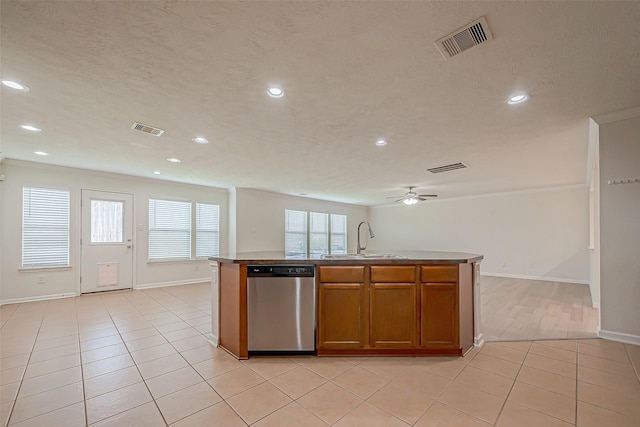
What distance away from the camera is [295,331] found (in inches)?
103

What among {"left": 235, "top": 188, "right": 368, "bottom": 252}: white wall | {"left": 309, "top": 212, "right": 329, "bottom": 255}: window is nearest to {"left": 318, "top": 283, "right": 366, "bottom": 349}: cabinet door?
{"left": 235, "top": 188, "right": 368, "bottom": 252}: white wall

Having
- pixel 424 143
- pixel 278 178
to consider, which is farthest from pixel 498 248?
pixel 278 178

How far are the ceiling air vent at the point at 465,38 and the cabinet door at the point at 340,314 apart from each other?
1.99 meters

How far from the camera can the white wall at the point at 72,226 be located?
4.62 meters

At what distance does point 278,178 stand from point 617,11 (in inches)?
201

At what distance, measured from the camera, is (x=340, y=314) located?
262 cm

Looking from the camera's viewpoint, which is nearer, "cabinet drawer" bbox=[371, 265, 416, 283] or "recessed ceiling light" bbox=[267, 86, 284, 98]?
"recessed ceiling light" bbox=[267, 86, 284, 98]

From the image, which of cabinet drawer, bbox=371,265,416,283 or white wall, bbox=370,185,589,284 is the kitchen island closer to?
cabinet drawer, bbox=371,265,416,283

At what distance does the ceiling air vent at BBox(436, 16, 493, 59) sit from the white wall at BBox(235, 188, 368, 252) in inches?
241

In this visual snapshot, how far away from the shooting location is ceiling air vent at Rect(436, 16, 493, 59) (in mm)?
1651

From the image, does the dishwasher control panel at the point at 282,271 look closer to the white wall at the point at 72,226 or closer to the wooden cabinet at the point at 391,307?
the wooden cabinet at the point at 391,307

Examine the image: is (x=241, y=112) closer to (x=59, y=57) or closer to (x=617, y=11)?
(x=59, y=57)

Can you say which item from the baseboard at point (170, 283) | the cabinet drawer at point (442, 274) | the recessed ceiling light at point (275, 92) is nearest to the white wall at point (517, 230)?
the cabinet drawer at point (442, 274)

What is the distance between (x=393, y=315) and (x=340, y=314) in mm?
498
